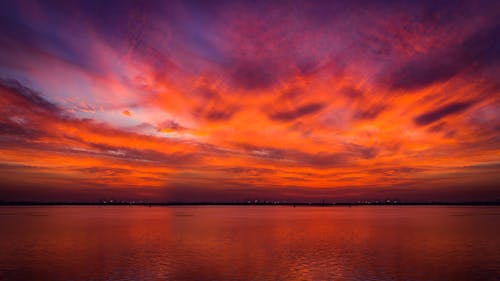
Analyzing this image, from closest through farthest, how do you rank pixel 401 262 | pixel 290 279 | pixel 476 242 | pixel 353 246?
pixel 290 279
pixel 401 262
pixel 353 246
pixel 476 242

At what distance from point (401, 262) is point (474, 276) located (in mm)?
8160

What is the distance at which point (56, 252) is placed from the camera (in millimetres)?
50719

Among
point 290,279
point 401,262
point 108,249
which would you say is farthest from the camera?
point 108,249

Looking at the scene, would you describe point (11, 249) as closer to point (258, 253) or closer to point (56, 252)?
point (56, 252)

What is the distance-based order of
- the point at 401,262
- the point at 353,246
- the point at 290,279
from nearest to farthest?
the point at 290,279, the point at 401,262, the point at 353,246

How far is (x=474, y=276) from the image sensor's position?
3606 centimetres

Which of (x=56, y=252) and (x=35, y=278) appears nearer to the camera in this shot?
(x=35, y=278)

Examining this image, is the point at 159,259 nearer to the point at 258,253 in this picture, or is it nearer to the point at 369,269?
the point at 258,253

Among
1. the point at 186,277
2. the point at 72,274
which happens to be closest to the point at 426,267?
the point at 186,277

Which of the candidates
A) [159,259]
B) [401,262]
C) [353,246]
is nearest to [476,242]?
[353,246]

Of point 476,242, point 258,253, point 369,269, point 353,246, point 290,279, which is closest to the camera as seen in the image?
point 290,279

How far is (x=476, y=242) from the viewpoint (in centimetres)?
6328

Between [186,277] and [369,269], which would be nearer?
[186,277]

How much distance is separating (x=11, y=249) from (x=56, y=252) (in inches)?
280
